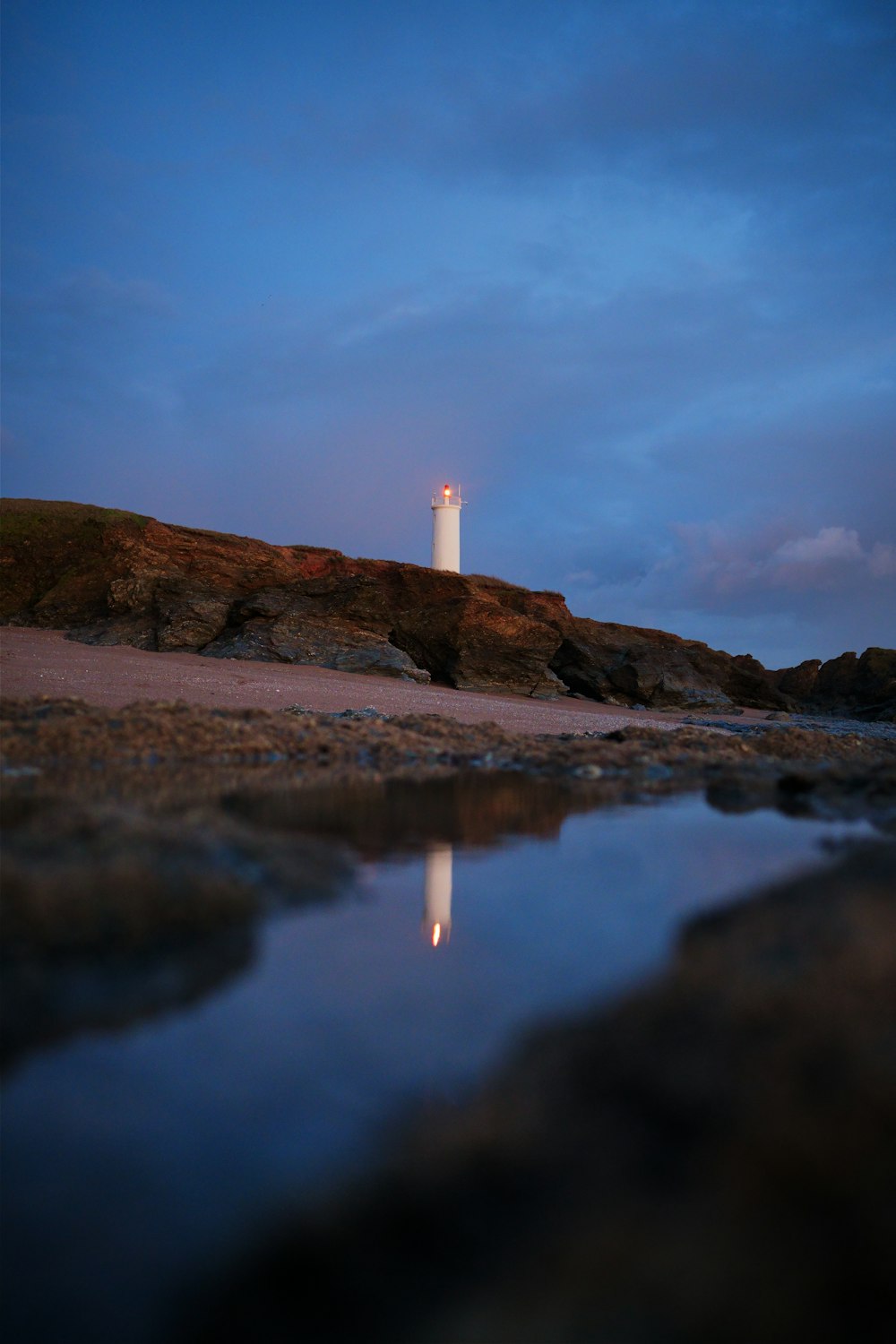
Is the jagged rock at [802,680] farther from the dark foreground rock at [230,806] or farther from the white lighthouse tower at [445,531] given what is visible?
the dark foreground rock at [230,806]

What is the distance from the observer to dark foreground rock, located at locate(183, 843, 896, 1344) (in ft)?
3.92

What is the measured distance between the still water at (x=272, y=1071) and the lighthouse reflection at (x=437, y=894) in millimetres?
10

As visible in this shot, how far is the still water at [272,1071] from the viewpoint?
4.41 ft

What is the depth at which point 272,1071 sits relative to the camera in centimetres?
190

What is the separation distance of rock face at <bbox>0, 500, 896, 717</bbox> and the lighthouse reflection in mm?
15347

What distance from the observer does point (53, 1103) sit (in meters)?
1.77

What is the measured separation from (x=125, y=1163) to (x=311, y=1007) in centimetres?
72

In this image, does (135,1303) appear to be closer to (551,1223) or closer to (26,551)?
(551,1223)

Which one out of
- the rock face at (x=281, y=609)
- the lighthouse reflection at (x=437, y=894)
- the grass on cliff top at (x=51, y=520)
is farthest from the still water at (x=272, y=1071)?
the grass on cliff top at (x=51, y=520)

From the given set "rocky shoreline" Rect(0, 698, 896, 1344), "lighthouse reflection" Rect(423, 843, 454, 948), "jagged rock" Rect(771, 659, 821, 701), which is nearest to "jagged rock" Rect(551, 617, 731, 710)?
"jagged rock" Rect(771, 659, 821, 701)

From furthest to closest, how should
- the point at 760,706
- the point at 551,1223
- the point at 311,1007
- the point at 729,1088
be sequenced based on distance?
the point at 760,706, the point at 311,1007, the point at 729,1088, the point at 551,1223

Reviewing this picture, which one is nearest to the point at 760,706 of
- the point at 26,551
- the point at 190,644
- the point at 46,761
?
the point at 190,644

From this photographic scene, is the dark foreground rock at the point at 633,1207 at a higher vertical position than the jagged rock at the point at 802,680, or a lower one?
lower

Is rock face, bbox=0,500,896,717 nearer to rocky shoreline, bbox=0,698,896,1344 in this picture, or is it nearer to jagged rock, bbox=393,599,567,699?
jagged rock, bbox=393,599,567,699
